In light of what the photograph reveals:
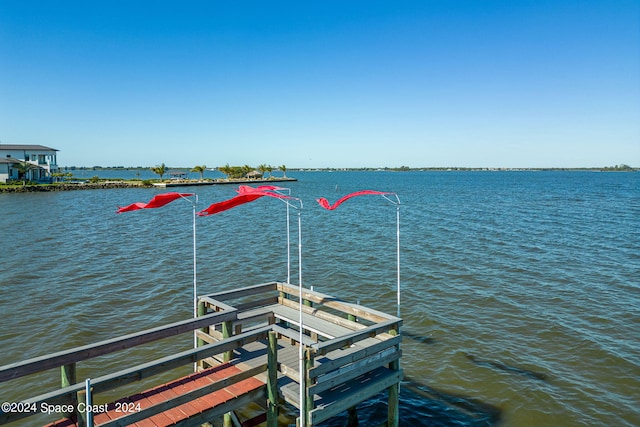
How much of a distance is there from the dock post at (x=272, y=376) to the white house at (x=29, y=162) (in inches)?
3744

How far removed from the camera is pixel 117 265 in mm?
24203

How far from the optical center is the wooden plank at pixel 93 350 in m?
Answer: 6.23

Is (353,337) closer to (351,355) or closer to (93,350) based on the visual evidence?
(351,355)

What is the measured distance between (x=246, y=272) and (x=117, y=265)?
8.30 meters

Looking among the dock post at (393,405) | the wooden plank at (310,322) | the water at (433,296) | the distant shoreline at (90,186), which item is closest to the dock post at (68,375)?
the wooden plank at (310,322)

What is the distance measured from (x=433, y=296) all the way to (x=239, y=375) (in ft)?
42.7

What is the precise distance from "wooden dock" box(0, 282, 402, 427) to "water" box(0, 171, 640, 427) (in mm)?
2481

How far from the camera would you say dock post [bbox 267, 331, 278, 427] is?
776 cm

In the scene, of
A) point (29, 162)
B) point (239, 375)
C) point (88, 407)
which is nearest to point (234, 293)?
point (239, 375)

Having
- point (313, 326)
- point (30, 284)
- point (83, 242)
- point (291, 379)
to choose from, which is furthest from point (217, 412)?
point (83, 242)

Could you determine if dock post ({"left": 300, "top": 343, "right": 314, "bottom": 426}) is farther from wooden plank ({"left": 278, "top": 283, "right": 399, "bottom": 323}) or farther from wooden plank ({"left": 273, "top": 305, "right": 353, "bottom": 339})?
wooden plank ({"left": 278, "top": 283, "right": 399, "bottom": 323})

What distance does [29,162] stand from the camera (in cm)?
8550

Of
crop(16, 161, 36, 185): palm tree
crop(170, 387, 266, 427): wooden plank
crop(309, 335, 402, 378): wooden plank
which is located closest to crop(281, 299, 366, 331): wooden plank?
crop(309, 335, 402, 378): wooden plank

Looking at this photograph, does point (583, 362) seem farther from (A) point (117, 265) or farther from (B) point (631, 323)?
(A) point (117, 265)
